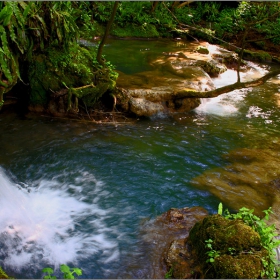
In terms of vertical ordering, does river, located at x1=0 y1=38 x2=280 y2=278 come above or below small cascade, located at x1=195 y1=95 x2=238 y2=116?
below

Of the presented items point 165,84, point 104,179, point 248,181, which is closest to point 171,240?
point 104,179

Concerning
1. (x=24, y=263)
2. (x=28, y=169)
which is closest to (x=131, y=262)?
(x=24, y=263)

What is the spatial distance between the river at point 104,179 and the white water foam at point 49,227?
0.05 feet

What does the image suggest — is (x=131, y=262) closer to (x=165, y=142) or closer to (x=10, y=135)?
(x=165, y=142)

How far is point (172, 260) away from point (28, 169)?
3649 millimetres

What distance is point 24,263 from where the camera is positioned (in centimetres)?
397

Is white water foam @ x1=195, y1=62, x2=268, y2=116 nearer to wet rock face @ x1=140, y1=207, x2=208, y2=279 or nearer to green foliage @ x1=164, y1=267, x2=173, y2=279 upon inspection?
wet rock face @ x1=140, y1=207, x2=208, y2=279

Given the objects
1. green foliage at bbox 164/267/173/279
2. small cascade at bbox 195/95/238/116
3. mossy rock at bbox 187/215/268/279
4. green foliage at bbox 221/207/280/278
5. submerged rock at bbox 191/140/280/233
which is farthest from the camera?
small cascade at bbox 195/95/238/116

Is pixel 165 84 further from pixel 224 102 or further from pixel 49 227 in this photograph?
pixel 49 227

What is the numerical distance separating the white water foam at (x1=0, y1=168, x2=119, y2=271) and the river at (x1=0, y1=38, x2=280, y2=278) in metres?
0.01

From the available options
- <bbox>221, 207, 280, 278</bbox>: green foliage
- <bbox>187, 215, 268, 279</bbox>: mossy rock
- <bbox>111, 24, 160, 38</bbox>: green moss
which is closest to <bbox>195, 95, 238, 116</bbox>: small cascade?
<bbox>221, 207, 280, 278</bbox>: green foliage

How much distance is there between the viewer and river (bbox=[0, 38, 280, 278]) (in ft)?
13.9

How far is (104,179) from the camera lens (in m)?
5.93

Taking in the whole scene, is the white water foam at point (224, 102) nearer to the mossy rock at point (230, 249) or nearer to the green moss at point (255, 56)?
the green moss at point (255, 56)
